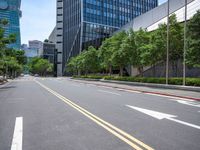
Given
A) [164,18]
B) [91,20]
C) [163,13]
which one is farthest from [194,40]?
[91,20]

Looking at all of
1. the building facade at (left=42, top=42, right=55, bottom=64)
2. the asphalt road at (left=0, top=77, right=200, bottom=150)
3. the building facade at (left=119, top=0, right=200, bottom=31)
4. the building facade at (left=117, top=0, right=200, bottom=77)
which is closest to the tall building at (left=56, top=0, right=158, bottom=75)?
the building facade at (left=119, top=0, right=200, bottom=31)

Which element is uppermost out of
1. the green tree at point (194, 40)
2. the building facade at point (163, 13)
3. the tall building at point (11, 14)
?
the tall building at point (11, 14)

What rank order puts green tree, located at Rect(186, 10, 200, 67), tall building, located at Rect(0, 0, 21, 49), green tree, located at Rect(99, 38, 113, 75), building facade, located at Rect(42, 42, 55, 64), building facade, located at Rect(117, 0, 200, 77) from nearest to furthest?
green tree, located at Rect(186, 10, 200, 67)
building facade, located at Rect(117, 0, 200, 77)
green tree, located at Rect(99, 38, 113, 75)
tall building, located at Rect(0, 0, 21, 49)
building facade, located at Rect(42, 42, 55, 64)

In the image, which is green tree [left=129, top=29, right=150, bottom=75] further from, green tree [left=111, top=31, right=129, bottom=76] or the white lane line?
the white lane line

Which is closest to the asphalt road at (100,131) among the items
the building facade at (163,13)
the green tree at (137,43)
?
the green tree at (137,43)

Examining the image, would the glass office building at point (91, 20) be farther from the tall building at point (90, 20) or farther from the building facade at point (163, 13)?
the building facade at point (163, 13)

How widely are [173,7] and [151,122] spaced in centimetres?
4307

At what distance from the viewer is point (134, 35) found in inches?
1633

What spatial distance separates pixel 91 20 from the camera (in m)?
98.8

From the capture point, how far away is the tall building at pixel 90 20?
320ft

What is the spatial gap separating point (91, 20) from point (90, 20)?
1.40 ft

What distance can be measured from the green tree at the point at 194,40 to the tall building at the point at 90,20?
242ft

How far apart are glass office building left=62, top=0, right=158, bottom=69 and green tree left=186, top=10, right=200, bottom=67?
7384 centimetres

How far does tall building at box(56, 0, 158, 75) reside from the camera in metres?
97.6
